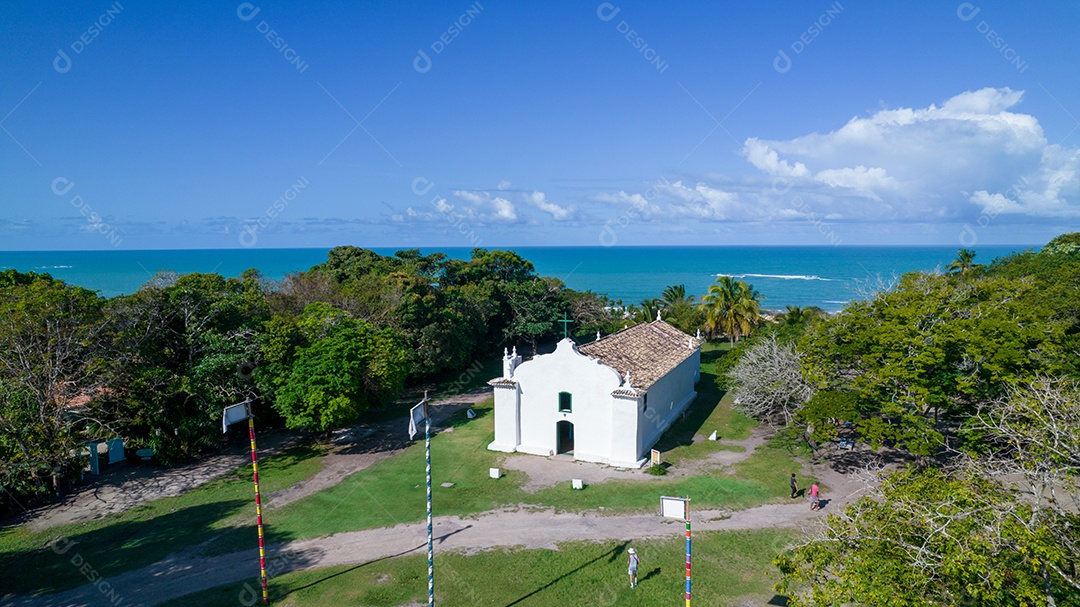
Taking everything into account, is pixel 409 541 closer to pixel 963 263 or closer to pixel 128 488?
pixel 128 488

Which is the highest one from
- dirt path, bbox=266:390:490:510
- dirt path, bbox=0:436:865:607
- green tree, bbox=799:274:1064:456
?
green tree, bbox=799:274:1064:456

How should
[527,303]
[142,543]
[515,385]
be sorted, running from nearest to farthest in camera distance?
[142,543] < [515,385] < [527,303]

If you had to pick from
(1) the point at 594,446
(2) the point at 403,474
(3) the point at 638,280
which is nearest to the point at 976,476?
(1) the point at 594,446

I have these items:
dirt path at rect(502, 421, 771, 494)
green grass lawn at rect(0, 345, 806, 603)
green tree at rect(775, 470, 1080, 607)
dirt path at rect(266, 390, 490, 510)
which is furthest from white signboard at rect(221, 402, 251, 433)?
green tree at rect(775, 470, 1080, 607)

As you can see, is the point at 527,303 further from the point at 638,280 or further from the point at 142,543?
the point at 638,280

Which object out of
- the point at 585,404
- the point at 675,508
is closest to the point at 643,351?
the point at 585,404

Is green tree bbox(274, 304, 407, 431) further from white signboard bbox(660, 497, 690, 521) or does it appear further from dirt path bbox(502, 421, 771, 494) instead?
white signboard bbox(660, 497, 690, 521)
